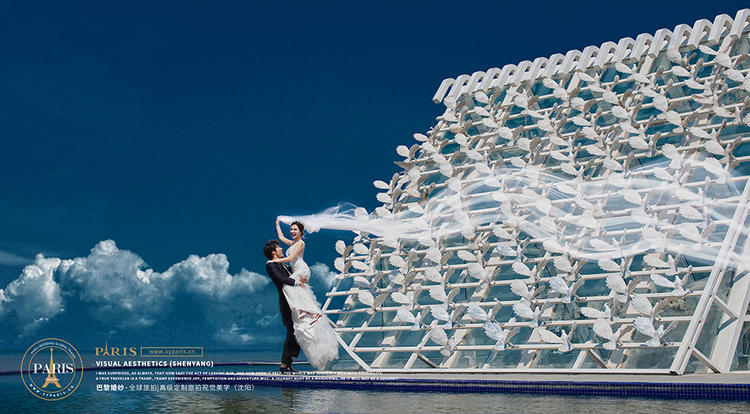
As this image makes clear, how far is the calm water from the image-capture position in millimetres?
8023

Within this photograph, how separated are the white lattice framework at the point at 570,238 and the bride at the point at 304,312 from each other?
170 cm

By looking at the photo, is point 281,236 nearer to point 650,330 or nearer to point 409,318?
point 409,318

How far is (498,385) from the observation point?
1016 centimetres

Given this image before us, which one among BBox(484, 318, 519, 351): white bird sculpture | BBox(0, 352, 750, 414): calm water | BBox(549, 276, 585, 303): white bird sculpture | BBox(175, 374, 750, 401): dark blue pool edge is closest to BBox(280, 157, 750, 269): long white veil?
BBox(549, 276, 585, 303): white bird sculpture

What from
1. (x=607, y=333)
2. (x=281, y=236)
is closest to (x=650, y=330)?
(x=607, y=333)

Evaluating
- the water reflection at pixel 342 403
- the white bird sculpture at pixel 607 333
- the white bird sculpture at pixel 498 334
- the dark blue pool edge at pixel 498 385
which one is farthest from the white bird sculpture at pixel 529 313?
the water reflection at pixel 342 403

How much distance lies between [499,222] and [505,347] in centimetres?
307

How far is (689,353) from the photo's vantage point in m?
10.3

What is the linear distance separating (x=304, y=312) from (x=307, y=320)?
16cm

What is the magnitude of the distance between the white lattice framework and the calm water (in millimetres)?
2205

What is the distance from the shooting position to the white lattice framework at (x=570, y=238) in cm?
1117

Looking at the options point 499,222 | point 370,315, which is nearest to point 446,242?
point 499,222

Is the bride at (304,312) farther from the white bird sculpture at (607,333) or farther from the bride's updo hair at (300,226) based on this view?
the white bird sculpture at (607,333)

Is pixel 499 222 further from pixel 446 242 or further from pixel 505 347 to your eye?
pixel 505 347
